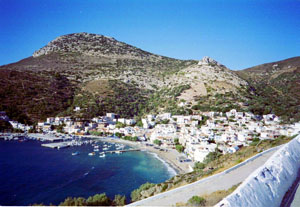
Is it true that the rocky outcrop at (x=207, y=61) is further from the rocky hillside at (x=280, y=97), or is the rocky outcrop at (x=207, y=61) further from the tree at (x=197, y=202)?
the tree at (x=197, y=202)

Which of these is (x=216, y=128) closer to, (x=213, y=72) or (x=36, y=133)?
(x=213, y=72)

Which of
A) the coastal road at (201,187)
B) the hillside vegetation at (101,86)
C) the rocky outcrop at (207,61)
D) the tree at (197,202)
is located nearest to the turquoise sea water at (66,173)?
the coastal road at (201,187)

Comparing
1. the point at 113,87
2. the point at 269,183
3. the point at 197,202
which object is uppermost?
the point at 113,87

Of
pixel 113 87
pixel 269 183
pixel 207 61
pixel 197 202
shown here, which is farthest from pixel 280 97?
pixel 197 202

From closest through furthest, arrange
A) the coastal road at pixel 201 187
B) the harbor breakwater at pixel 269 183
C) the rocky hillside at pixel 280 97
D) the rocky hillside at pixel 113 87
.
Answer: the harbor breakwater at pixel 269 183, the coastal road at pixel 201 187, the rocky hillside at pixel 280 97, the rocky hillside at pixel 113 87

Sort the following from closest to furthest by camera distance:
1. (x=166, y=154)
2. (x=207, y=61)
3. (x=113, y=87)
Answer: (x=166, y=154) < (x=113, y=87) < (x=207, y=61)

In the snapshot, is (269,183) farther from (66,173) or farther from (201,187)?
(66,173)

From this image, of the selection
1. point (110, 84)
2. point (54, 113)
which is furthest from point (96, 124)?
point (110, 84)
